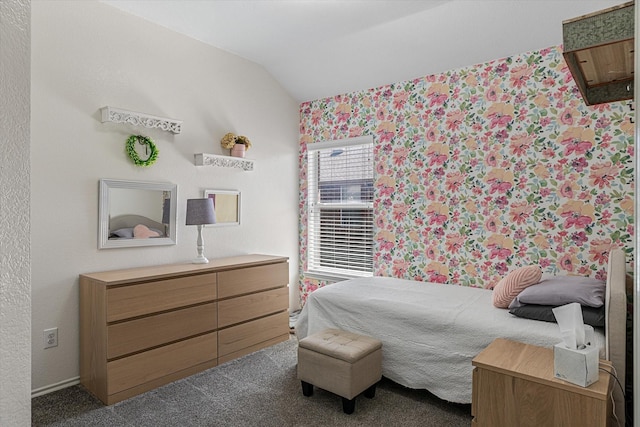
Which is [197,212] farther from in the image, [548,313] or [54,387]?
[548,313]

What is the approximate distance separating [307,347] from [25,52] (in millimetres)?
2115

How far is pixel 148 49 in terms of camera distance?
3.11 metres

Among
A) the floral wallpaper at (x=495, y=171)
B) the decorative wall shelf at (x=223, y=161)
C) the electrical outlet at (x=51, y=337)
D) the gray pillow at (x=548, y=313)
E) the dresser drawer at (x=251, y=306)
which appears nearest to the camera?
the gray pillow at (x=548, y=313)

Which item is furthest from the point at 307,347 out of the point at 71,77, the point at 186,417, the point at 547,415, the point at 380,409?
the point at 71,77

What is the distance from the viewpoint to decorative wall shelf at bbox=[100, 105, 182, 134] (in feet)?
9.12

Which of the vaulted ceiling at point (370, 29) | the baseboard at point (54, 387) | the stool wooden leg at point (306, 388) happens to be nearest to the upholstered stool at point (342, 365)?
the stool wooden leg at point (306, 388)

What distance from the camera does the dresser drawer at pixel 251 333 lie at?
310cm

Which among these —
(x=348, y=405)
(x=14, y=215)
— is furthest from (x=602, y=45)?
(x=348, y=405)

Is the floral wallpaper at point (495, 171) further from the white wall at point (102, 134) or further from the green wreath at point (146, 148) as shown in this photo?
the green wreath at point (146, 148)

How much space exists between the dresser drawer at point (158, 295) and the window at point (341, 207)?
1615 millimetres

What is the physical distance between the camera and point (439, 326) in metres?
2.42

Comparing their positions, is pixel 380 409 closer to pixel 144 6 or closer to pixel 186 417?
pixel 186 417

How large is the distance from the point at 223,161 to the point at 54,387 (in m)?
2.09

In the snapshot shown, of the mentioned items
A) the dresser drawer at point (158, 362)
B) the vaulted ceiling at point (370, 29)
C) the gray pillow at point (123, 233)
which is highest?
the vaulted ceiling at point (370, 29)
